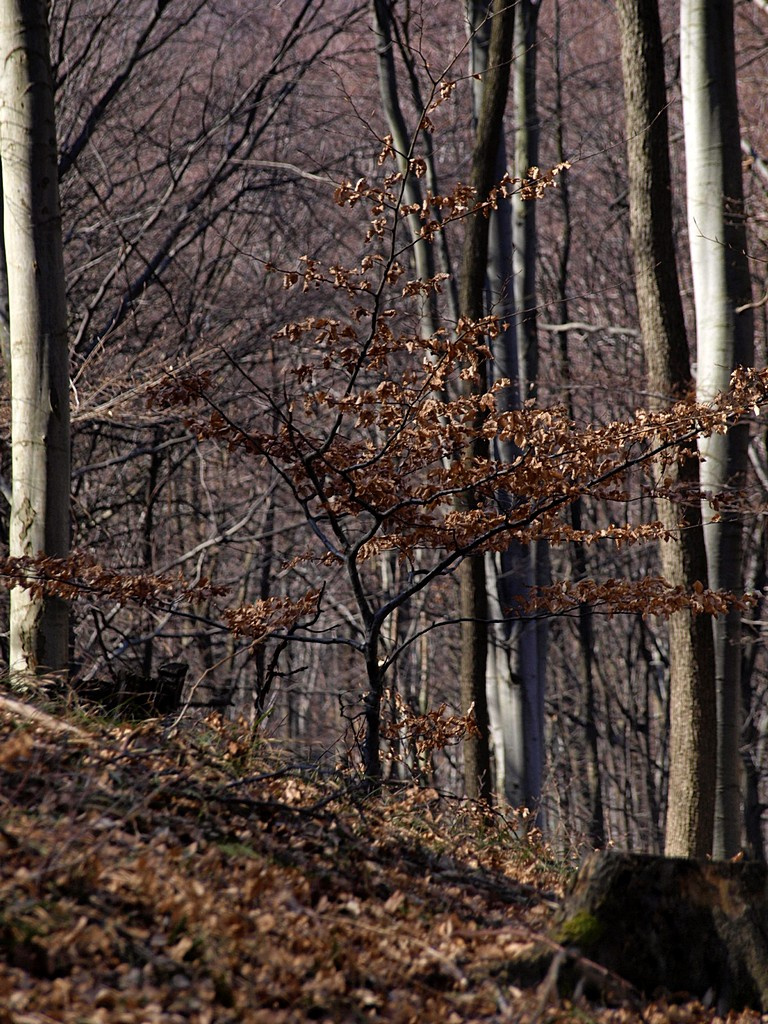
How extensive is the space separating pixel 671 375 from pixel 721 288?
0.71 metres

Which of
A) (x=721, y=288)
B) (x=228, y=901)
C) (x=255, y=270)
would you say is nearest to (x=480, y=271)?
(x=721, y=288)

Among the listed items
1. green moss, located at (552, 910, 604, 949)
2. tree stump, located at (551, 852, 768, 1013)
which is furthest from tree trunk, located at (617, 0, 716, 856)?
green moss, located at (552, 910, 604, 949)

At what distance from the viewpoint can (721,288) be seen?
7.08 metres

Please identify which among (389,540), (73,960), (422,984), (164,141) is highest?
(164,141)

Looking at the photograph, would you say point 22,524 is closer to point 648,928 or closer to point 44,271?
point 44,271

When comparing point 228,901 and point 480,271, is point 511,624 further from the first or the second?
point 228,901

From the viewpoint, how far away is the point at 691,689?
6977 millimetres

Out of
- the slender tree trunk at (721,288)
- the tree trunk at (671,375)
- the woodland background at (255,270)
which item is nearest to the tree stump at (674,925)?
the woodland background at (255,270)

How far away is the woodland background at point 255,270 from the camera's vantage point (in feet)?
31.5

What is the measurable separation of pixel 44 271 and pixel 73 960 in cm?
401

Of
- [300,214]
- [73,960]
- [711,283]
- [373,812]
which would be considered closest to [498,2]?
[711,283]

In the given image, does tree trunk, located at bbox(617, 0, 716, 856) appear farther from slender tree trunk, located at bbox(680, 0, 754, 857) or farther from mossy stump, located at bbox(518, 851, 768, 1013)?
mossy stump, located at bbox(518, 851, 768, 1013)

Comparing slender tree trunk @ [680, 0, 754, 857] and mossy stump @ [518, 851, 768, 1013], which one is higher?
slender tree trunk @ [680, 0, 754, 857]

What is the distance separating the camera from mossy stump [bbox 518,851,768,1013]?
3.59 m
